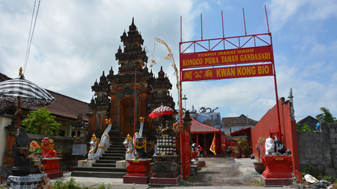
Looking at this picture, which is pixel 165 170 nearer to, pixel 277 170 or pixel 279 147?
pixel 277 170

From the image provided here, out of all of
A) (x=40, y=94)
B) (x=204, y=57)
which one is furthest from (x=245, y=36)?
(x=40, y=94)

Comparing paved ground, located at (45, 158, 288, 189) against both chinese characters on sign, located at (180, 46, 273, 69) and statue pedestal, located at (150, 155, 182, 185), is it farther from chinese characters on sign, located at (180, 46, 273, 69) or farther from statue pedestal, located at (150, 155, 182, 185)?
chinese characters on sign, located at (180, 46, 273, 69)

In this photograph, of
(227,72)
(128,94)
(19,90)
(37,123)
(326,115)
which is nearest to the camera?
(19,90)

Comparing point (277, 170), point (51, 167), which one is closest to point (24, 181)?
point (51, 167)

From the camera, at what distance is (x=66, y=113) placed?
24.2 metres

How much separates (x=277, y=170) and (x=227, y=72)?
15.4ft

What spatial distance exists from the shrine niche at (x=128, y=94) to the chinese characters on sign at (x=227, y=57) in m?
5.49

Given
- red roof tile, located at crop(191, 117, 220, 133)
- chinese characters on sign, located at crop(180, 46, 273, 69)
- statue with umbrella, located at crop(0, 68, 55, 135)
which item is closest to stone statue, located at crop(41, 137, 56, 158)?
statue with umbrella, located at crop(0, 68, 55, 135)

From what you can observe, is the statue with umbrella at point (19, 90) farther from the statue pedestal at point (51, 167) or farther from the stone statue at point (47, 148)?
the statue pedestal at point (51, 167)

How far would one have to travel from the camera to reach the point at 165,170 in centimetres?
1051

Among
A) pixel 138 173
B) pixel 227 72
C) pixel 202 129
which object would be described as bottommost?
pixel 138 173

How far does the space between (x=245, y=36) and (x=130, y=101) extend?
9981mm

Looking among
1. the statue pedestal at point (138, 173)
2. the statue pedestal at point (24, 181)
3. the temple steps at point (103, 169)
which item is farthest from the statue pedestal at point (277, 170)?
the statue pedestal at point (24, 181)

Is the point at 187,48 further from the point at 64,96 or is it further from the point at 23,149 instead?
the point at 64,96
